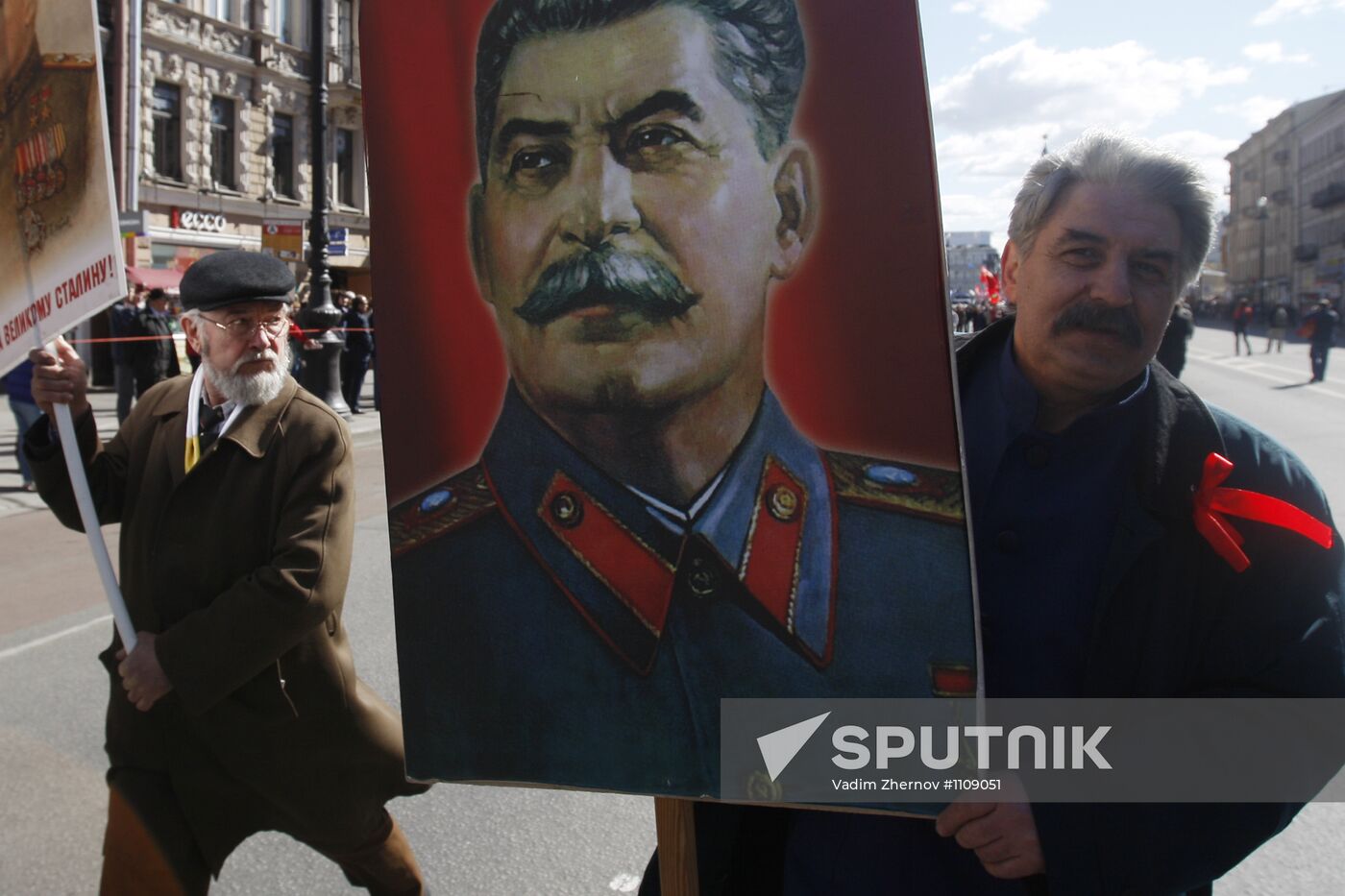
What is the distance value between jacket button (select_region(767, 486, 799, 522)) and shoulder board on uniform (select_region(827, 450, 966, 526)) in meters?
0.05

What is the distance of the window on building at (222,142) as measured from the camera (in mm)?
26781

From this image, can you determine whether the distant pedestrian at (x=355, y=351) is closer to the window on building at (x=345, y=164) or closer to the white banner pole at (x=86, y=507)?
the window on building at (x=345, y=164)

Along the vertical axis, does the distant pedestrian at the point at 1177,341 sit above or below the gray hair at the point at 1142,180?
below

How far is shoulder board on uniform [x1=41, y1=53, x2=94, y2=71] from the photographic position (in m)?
2.39

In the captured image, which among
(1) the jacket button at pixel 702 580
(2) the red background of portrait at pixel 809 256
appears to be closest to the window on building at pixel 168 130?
(2) the red background of portrait at pixel 809 256

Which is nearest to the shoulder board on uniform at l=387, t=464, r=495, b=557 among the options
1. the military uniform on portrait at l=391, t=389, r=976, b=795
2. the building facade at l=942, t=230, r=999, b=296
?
the military uniform on portrait at l=391, t=389, r=976, b=795

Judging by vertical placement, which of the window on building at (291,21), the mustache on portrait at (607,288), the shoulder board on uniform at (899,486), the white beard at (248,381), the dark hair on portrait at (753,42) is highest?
the window on building at (291,21)

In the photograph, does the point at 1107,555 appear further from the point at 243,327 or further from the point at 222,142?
the point at 222,142

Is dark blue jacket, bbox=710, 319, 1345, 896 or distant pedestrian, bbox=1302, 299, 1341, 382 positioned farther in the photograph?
distant pedestrian, bbox=1302, 299, 1341, 382

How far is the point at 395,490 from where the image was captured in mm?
1560

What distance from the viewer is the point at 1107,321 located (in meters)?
1.60

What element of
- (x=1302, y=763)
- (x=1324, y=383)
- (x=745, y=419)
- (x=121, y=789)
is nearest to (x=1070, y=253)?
(x=745, y=419)

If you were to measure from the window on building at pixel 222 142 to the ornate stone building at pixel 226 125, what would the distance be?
0.02 metres

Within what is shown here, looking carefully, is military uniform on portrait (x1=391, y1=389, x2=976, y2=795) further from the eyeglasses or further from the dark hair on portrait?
the eyeglasses
